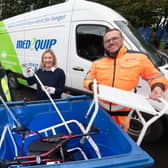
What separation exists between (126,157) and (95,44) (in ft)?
10.1

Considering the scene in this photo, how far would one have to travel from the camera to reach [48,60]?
3387mm

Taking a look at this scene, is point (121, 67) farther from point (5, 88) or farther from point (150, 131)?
point (150, 131)

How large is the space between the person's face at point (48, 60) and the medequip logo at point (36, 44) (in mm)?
1792

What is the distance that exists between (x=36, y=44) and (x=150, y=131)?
130 inches

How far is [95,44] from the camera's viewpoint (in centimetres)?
445

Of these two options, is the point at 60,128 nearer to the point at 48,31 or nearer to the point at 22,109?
the point at 22,109

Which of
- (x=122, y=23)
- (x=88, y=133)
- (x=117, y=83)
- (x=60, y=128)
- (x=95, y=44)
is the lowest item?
(x=60, y=128)

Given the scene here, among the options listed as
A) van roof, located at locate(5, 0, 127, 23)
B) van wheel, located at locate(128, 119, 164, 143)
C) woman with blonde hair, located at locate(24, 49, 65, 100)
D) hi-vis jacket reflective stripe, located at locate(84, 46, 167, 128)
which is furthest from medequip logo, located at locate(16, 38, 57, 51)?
hi-vis jacket reflective stripe, located at locate(84, 46, 167, 128)

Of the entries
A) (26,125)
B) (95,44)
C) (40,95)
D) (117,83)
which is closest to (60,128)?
(26,125)

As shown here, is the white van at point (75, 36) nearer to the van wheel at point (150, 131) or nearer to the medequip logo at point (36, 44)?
the medequip logo at point (36, 44)

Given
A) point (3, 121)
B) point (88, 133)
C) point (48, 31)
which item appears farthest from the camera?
point (48, 31)

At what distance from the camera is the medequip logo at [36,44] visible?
17.4 ft

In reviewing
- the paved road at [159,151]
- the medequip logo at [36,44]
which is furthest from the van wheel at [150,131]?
the medequip logo at [36,44]

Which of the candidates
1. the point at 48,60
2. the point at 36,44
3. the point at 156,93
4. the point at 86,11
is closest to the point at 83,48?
the point at 86,11
